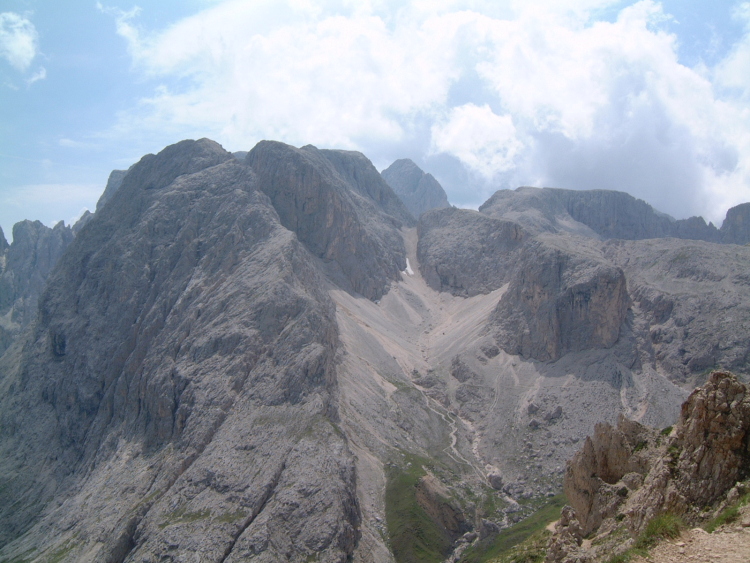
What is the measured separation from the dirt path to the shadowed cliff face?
290 ft

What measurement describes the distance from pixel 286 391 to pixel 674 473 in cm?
11068

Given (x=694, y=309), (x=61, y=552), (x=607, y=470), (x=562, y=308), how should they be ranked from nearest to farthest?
(x=607, y=470) < (x=61, y=552) < (x=694, y=309) < (x=562, y=308)

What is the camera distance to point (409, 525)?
4469 inches

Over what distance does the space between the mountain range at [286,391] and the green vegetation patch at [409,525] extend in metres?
0.47

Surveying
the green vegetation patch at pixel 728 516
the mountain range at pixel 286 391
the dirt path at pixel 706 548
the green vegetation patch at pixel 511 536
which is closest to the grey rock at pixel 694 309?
the mountain range at pixel 286 391

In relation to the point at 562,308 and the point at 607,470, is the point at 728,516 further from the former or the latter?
the point at 562,308

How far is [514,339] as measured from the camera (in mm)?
180750

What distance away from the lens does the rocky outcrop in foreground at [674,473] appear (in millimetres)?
26547

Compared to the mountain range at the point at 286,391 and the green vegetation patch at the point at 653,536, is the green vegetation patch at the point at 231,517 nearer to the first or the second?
the mountain range at the point at 286,391

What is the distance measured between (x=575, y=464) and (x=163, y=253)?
160 m

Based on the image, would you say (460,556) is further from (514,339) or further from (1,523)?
(1,523)

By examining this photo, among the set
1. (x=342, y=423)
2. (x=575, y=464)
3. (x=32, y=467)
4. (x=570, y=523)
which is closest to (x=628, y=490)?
(x=570, y=523)

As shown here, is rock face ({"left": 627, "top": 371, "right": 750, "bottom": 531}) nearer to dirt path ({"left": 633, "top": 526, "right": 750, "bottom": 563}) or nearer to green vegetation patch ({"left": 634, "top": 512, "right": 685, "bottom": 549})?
green vegetation patch ({"left": 634, "top": 512, "right": 685, "bottom": 549})

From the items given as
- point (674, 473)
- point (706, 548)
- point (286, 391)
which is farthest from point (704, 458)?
point (286, 391)
